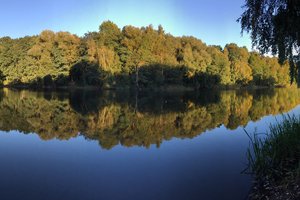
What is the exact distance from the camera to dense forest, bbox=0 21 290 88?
66000 millimetres

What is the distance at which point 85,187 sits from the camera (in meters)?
8.70

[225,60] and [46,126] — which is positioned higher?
[225,60]

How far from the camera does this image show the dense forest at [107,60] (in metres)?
66.0

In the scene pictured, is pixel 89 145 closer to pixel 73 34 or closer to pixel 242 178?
pixel 242 178

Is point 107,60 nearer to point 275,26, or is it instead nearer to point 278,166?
point 275,26

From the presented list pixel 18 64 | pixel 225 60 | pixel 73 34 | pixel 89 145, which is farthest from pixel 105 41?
pixel 89 145

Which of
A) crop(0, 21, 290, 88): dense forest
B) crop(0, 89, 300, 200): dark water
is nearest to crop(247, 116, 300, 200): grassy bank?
crop(0, 89, 300, 200): dark water

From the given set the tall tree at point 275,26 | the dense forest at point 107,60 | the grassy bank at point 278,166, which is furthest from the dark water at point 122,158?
the dense forest at point 107,60

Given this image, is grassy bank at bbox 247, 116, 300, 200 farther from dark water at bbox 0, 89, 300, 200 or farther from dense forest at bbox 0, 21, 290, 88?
dense forest at bbox 0, 21, 290, 88

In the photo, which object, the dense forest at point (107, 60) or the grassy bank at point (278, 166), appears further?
the dense forest at point (107, 60)

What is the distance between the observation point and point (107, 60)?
212 feet

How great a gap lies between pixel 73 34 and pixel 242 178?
217 feet

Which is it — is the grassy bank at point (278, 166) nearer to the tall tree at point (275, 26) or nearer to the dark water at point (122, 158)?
the dark water at point (122, 158)

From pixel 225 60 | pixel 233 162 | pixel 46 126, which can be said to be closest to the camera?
pixel 233 162
